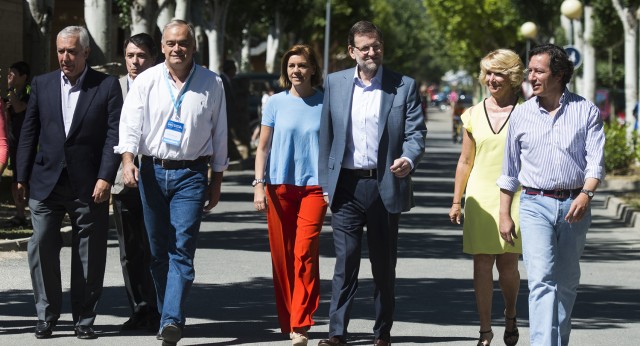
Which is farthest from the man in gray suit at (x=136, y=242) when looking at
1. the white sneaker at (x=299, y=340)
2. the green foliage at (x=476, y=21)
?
the green foliage at (x=476, y=21)

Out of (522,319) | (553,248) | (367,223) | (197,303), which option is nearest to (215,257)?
(197,303)

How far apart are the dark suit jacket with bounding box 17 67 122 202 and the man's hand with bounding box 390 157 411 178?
1.73 metres

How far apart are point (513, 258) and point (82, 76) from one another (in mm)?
2836

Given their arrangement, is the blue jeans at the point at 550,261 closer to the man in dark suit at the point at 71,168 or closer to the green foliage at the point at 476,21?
the man in dark suit at the point at 71,168

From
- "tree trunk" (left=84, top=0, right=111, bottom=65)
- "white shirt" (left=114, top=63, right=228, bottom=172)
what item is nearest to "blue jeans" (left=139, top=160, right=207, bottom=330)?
"white shirt" (left=114, top=63, right=228, bottom=172)

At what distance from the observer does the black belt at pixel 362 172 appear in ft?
28.3

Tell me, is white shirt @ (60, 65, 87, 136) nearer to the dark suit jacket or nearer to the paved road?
the dark suit jacket

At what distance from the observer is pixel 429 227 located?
18.3 meters

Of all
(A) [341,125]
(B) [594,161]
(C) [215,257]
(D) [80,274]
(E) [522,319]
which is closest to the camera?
(B) [594,161]

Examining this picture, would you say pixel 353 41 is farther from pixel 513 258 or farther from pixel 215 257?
pixel 215 257

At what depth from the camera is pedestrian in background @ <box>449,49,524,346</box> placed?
872 centimetres

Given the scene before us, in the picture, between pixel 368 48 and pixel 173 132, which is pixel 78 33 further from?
pixel 368 48

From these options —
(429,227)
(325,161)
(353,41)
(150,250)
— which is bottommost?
(429,227)

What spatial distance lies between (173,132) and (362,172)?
3.64ft
